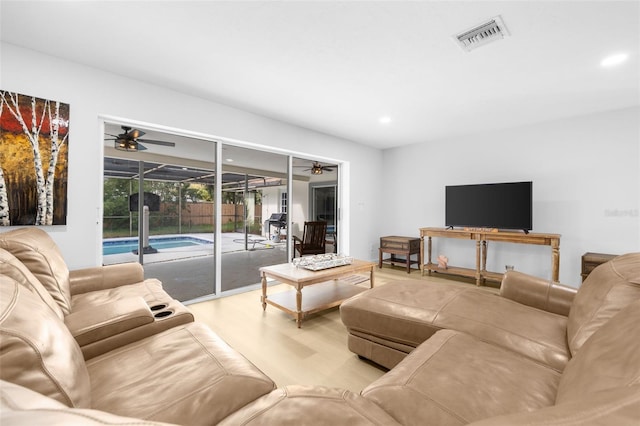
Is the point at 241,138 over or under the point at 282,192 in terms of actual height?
over

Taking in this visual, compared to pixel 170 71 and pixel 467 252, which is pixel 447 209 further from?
pixel 170 71

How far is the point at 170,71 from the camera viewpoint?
2.71 metres

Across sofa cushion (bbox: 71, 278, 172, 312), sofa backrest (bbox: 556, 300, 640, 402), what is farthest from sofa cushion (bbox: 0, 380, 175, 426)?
sofa cushion (bbox: 71, 278, 172, 312)

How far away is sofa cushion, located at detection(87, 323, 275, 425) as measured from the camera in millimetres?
931

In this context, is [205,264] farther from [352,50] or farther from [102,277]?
[352,50]

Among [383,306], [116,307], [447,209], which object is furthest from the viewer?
[447,209]

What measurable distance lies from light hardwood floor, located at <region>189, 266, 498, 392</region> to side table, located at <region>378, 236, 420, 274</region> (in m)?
2.34

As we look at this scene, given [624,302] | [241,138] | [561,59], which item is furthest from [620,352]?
[241,138]

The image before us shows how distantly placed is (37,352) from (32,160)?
2467 millimetres

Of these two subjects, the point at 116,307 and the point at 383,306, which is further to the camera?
the point at 383,306

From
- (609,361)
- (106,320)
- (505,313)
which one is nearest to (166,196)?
(106,320)

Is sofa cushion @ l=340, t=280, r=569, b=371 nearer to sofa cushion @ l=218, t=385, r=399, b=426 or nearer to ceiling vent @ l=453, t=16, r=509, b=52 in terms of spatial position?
sofa cushion @ l=218, t=385, r=399, b=426

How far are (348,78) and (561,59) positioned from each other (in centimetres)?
186

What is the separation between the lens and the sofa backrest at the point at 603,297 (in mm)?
1282
